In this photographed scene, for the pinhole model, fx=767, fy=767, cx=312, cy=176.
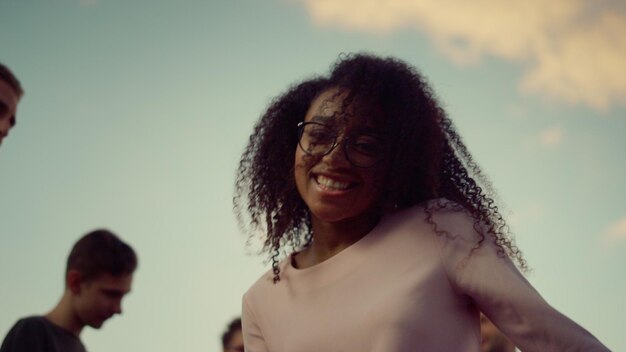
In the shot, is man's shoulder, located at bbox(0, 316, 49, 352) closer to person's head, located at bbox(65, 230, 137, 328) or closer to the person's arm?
the person's arm

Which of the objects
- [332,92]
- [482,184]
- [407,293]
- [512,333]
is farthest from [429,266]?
[332,92]

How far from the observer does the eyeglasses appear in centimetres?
238

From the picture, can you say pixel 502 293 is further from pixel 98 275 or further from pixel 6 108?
pixel 98 275

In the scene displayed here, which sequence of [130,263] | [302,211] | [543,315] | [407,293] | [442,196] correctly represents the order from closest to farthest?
[543,315], [407,293], [442,196], [302,211], [130,263]

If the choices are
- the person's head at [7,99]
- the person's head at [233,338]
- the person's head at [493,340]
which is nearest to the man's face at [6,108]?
the person's head at [7,99]

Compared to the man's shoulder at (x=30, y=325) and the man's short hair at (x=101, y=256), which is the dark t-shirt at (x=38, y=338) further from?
the man's short hair at (x=101, y=256)

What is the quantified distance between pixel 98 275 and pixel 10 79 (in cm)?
224

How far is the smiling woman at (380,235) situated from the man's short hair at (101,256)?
7.41 feet

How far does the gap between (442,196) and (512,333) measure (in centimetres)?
58

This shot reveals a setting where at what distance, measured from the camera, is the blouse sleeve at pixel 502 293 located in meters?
1.98

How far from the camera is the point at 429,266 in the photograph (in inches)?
86.7

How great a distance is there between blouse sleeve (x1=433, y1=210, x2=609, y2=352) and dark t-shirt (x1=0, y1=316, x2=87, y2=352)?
2646 millimetres

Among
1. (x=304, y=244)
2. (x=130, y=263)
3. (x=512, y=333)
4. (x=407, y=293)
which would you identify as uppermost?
(x=130, y=263)

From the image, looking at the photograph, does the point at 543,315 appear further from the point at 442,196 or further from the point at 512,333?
the point at 442,196
